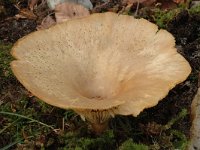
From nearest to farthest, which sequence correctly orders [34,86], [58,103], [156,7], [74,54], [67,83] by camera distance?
[58,103] → [34,86] → [67,83] → [74,54] → [156,7]

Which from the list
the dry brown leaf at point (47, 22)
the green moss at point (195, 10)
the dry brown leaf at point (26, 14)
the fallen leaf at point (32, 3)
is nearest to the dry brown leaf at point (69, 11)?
the dry brown leaf at point (47, 22)

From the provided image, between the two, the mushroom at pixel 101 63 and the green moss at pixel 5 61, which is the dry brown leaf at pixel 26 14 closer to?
the green moss at pixel 5 61

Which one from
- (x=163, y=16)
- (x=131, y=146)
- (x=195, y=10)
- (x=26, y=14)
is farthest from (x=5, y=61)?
(x=195, y=10)

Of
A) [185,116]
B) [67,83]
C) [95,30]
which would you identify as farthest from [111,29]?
[185,116]

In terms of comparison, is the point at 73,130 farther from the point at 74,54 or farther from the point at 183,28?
the point at 183,28

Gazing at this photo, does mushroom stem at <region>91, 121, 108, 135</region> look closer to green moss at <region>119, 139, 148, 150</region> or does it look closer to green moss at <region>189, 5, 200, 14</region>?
green moss at <region>119, 139, 148, 150</region>

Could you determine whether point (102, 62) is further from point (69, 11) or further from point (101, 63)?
point (69, 11)
